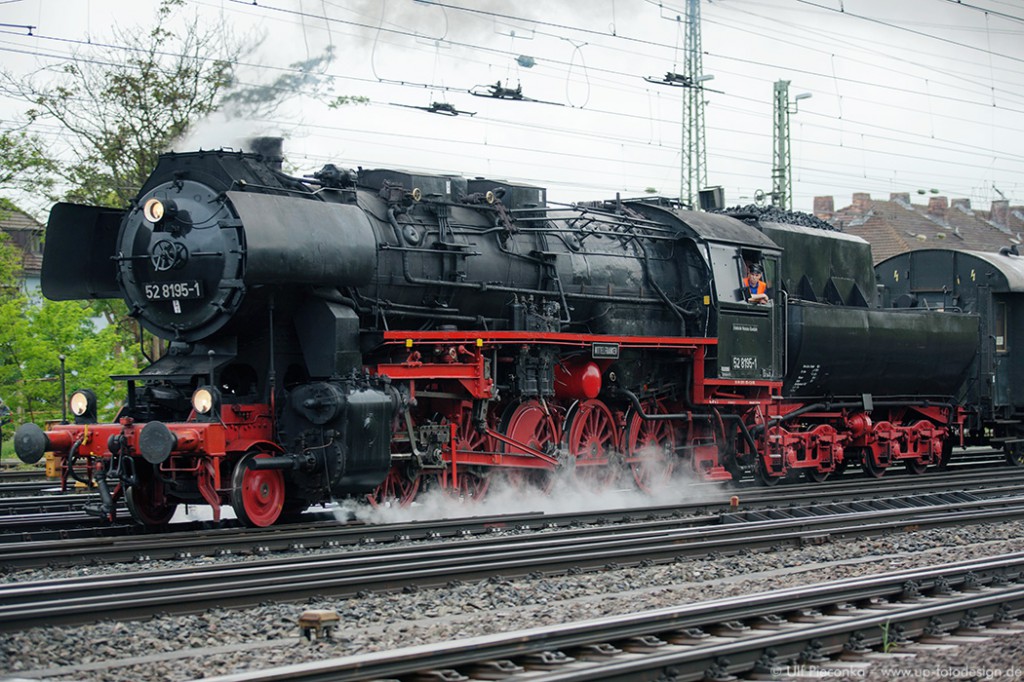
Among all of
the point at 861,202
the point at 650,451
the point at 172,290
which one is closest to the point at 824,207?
the point at 861,202

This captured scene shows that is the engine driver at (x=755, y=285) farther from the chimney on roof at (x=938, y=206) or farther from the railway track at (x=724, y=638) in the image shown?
the chimney on roof at (x=938, y=206)

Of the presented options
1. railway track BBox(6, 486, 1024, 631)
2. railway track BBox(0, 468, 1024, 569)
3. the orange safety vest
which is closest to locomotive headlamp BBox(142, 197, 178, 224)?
railway track BBox(0, 468, 1024, 569)

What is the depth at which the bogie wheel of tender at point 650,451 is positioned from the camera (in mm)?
15430

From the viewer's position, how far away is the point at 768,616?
7305 millimetres

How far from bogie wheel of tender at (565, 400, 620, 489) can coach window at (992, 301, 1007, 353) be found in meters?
9.50

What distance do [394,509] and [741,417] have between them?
6.23m

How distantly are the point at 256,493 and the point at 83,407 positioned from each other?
6.30 ft

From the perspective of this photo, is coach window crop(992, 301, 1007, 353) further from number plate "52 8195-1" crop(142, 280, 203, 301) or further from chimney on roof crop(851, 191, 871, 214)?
chimney on roof crop(851, 191, 871, 214)

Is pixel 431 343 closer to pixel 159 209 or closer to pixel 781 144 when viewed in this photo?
pixel 159 209

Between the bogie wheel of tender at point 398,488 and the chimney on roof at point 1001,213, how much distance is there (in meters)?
62.1

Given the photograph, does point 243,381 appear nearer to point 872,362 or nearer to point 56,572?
point 56,572

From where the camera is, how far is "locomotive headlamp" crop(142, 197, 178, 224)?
1127 centimetres

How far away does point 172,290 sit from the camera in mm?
11398

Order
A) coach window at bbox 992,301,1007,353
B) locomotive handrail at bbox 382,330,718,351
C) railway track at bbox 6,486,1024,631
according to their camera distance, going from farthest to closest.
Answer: coach window at bbox 992,301,1007,353
locomotive handrail at bbox 382,330,718,351
railway track at bbox 6,486,1024,631
